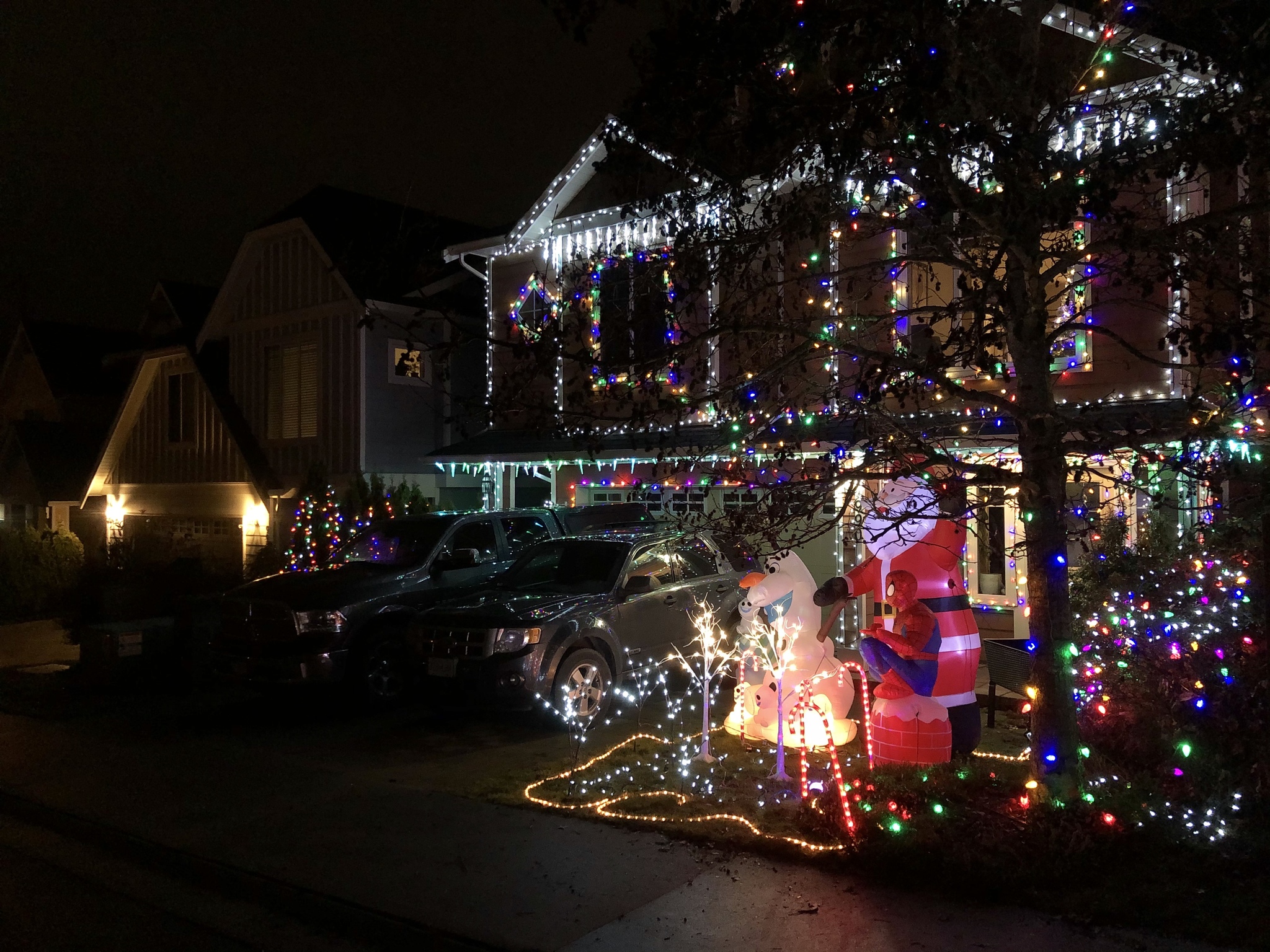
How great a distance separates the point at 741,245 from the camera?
6836mm

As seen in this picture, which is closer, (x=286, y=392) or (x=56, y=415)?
(x=286, y=392)

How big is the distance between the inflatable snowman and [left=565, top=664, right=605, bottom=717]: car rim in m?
1.73

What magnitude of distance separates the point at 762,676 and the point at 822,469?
240cm

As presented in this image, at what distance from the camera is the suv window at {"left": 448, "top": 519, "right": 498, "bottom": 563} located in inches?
440

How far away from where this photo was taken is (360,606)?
32.3 feet

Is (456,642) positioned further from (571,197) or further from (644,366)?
(571,197)

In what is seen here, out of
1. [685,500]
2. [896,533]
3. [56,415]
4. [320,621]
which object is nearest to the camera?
[896,533]

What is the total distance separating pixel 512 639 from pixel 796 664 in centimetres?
246

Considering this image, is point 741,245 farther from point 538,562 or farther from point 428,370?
point 428,370

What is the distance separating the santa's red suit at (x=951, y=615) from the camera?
6887mm

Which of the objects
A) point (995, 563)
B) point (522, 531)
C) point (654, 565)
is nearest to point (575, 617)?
point (654, 565)

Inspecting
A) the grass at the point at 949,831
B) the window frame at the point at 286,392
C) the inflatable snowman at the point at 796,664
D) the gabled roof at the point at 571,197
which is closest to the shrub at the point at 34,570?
the window frame at the point at 286,392

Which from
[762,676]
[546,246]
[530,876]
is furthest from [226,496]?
[530,876]

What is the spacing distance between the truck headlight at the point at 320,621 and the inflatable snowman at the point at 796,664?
4.12 m
